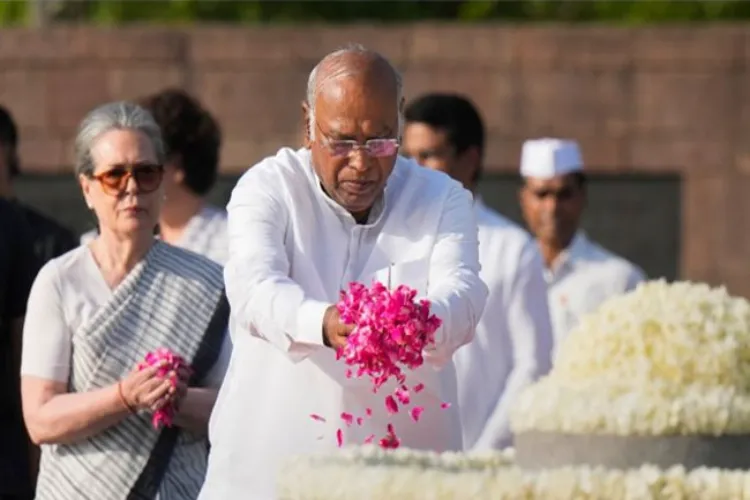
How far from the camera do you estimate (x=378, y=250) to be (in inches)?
204

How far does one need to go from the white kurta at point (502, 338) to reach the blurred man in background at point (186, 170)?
0.96 metres

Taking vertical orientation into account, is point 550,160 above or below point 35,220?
above

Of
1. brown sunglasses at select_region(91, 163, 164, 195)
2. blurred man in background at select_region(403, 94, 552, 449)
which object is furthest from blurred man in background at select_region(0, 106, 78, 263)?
blurred man in background at select_region(403, 94, 552, 449)

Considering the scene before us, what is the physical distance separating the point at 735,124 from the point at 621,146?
2.36 feet

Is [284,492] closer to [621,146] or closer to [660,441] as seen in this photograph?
[660,441]

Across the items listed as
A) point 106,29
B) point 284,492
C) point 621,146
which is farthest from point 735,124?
point 284,492

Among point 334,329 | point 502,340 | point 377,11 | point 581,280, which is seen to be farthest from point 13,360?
point 377,11

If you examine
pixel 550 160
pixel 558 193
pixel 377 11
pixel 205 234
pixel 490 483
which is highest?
pixel 377 11

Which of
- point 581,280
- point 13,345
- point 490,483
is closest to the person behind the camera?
point 490,483

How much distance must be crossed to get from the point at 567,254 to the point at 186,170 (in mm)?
2686

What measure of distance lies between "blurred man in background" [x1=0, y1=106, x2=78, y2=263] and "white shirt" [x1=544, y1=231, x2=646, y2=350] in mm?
2515

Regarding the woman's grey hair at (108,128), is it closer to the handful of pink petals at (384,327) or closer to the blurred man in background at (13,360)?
the blurred man in background at (13,360)

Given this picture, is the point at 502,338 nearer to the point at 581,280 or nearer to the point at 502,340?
the point at 502,340

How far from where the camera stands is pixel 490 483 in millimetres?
4148
